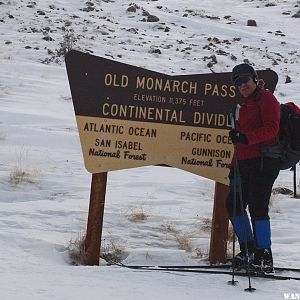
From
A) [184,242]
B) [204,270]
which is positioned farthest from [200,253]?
[204,270]

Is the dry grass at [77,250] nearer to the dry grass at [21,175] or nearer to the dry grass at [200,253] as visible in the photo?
the dry grass at [200,253]

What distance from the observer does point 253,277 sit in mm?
4395

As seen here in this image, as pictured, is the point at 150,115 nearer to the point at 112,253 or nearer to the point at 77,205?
the point at 112,253

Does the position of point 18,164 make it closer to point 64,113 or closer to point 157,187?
point 157,187

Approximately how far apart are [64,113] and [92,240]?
7.10 metres

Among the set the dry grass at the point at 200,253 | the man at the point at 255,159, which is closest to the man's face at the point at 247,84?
the man at the point at 255,159

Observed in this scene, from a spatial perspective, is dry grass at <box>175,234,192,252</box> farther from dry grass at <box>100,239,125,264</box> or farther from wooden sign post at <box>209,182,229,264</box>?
dry grass at <box>100,239,125,264</box>

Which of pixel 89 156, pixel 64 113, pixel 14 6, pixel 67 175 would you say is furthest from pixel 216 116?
pixel 14 6

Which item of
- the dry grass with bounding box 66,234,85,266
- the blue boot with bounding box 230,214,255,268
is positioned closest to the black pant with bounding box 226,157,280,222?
the blue boot with bounding box 230,214,255,268

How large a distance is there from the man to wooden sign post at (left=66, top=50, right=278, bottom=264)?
1.80 feet

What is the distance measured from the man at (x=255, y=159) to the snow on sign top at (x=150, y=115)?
1.80ft

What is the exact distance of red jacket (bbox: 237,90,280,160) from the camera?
4.24m

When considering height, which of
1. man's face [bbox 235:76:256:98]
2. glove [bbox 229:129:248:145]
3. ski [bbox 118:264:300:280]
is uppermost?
man's face [bbox 235:76:256:98]

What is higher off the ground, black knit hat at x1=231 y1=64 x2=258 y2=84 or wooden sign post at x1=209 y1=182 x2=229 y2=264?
black knit hat at x1=231 y1=64 x2=258 y2=84
